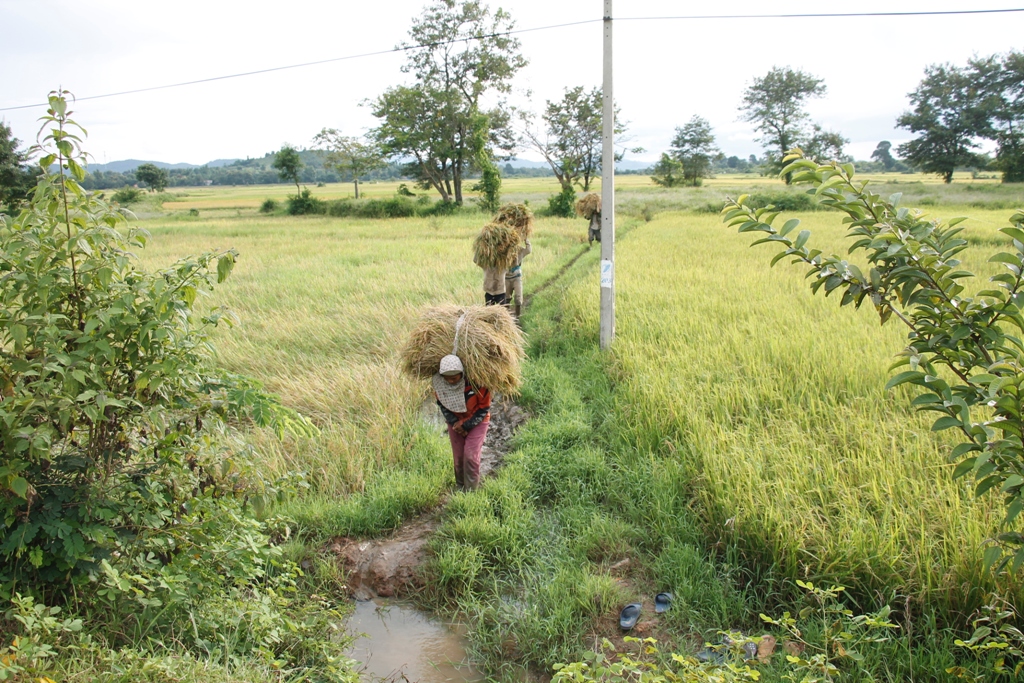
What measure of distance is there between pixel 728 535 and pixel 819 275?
1885 mm

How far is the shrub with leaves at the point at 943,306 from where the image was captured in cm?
155

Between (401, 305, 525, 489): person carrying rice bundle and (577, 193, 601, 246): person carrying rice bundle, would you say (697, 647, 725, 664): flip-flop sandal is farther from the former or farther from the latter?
(577, 193, 601, 246): person carrying rice bundle

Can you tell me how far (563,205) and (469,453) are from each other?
21.2m

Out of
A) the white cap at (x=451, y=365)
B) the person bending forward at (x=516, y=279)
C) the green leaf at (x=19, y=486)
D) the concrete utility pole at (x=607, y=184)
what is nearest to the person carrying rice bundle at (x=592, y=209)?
the person bending forward at (x=516, y=279)

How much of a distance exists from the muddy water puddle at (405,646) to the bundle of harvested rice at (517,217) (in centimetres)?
497

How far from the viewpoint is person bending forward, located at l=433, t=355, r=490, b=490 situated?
3879mm

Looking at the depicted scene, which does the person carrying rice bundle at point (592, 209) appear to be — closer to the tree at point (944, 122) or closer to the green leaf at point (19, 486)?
the green leaf at point (19, 486)

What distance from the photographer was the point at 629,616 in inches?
112

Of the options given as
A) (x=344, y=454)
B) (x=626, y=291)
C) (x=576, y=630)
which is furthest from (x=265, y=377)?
(x=626, y=291)

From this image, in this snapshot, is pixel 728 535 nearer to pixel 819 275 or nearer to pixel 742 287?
pixel 819 275

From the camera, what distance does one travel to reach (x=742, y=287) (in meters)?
8.26

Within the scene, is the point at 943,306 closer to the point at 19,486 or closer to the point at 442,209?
the point at 19,486

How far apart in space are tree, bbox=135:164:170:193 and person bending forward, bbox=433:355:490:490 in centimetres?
5359

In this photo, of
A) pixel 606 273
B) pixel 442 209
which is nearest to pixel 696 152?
pixel 442 209
